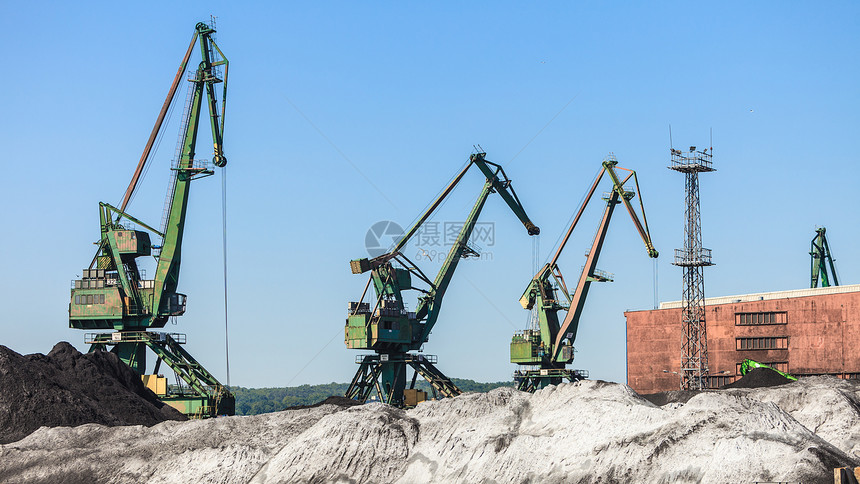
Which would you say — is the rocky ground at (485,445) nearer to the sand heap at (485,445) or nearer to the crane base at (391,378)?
the sand heap at (485,445)

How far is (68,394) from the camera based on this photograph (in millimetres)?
60156

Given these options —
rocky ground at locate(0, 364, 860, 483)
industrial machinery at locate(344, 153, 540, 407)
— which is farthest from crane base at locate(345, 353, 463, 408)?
rocky ground at locate(0, 364, 860, 483)

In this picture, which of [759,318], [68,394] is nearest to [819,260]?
[759,318]

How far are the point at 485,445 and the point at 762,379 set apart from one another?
49.0 meters

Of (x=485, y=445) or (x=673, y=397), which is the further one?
(x=673, y=397)

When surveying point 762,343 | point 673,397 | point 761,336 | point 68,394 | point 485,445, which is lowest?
point 485,445

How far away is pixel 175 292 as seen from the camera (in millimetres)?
82062

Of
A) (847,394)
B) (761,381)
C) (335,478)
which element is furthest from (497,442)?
(761,381)

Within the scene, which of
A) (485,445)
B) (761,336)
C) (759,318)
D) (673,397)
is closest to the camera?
(485,445)

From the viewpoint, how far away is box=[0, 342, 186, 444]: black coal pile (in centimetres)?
5669

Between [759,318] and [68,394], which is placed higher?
[759,318]

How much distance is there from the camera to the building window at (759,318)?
9738 centimetres

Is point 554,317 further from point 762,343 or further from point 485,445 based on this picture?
point 485,445

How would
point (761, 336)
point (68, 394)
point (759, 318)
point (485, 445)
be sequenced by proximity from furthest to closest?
point (759, 318), point (761, 336), point (68, 394), point (485, 445)
